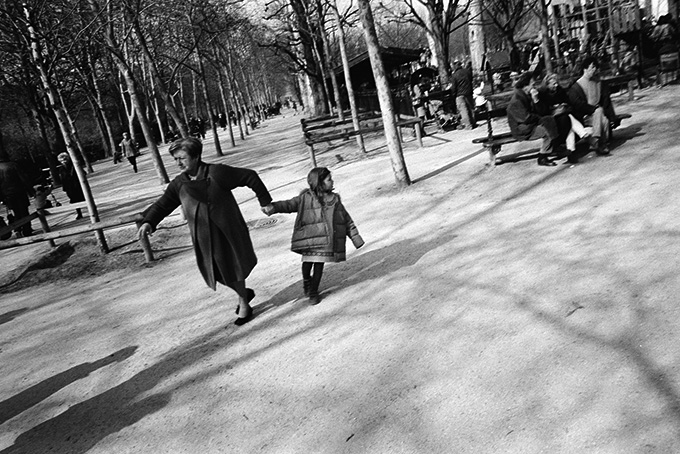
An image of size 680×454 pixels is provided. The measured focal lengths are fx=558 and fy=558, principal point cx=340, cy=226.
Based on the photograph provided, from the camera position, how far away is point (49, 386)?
→ 4941mm

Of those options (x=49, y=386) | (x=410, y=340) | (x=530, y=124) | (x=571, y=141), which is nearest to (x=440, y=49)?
(x=530, y=124)

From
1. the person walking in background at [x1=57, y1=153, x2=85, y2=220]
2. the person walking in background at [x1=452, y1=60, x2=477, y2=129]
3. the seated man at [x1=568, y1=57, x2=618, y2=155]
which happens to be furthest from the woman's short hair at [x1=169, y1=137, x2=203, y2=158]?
the person walking in background at [x1=452, y1=60, x2=477, y2=129]

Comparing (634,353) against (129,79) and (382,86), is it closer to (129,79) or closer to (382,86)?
(382,86)

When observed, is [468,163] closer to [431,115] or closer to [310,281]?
[310,281]

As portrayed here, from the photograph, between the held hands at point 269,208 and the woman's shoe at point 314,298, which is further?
the woman's shoe at point 314,298

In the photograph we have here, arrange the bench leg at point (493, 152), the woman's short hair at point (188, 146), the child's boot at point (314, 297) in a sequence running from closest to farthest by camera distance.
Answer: the woman's short hair at point (188, 146)
the child's boot at point (314, 297)
the bench leg at point (493, 152)

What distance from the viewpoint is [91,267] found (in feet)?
29.7

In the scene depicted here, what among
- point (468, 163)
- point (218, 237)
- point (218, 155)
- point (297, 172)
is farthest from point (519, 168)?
point (218, 155)

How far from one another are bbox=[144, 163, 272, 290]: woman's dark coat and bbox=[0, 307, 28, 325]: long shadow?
3381 millimetres

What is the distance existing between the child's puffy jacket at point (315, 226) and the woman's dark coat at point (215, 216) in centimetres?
34

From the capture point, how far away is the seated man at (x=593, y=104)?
8461mm

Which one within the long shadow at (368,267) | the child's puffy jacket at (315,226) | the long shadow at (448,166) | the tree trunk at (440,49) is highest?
the tree trunk at (440,49)

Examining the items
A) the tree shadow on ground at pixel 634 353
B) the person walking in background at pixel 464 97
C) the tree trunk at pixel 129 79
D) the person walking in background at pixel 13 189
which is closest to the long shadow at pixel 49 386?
the tree shadow on ground at pixel 634 353

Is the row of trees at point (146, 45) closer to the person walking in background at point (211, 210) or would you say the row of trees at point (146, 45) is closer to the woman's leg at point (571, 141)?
the person walking in background at point (211, 210)
